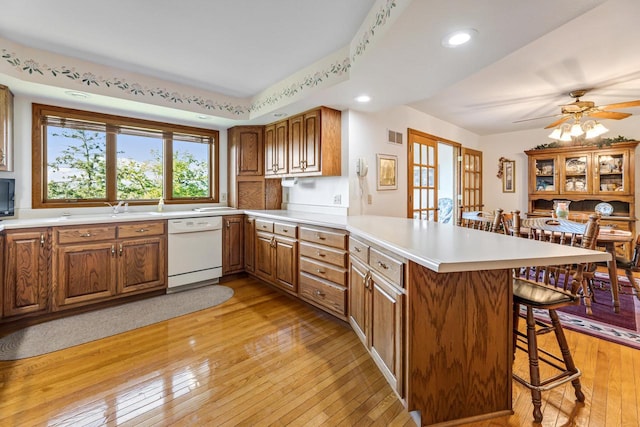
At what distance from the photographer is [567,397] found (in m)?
1.64

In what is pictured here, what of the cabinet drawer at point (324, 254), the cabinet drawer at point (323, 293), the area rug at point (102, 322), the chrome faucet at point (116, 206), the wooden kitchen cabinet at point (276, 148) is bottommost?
the area rug at point (102, 322)

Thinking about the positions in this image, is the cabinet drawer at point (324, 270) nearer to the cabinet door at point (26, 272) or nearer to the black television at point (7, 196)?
the cabinet door at point (26, 272)

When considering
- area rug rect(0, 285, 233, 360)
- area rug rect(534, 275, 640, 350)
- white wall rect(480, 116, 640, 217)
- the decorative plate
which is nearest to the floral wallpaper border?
area rug rect(0, 285, 233, 360)

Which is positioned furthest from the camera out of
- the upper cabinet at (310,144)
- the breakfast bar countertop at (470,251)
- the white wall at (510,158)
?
the white wall at (510,158)

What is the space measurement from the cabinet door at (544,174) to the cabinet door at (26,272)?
6930mm

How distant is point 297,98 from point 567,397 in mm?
3061

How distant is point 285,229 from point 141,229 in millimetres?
1515

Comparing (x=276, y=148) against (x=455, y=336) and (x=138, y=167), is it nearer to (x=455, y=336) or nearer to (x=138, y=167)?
(x=138, y=167)

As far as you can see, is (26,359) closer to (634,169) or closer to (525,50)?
(525,50)

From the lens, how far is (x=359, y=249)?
2176 mm

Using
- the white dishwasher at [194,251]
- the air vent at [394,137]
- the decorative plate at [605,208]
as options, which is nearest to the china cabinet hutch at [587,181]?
the decorative plate at [605,208]

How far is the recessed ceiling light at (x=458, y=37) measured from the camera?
5.59 feet

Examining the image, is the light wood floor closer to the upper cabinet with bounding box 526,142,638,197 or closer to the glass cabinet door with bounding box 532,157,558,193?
the upper cabinet with bounding box 526,142,638,197

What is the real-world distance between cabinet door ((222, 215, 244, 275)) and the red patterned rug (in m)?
3.36
